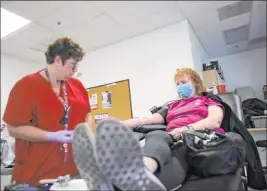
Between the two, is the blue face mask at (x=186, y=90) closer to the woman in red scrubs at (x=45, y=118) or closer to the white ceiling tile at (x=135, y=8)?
the white ceiling tile at (x=135, y=8)

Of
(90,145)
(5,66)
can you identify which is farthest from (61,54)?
(90,145)

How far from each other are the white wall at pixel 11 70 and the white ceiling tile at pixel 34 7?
0.71 ft

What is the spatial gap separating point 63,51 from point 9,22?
0.46 meters

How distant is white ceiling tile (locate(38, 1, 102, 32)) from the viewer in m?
0.89

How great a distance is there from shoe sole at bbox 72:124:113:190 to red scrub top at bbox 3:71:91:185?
0.18 metres

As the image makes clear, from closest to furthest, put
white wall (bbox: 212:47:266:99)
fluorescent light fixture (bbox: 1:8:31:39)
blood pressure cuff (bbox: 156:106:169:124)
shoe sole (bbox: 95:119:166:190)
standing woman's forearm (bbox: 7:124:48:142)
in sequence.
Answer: shoe sole (bbox: 95:119:166:190) < standing woman's forearm (bbox: 7:124:48:142) < fluorescent light fixture (bbox: 1:8:31:39) < white wall (bbox: 212:47:266:99) < blood pressure cuff (bbox: 156:106:169:124)

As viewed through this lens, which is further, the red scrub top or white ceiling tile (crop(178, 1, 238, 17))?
white ceiling tile (crop(178, 1, 238, 17))

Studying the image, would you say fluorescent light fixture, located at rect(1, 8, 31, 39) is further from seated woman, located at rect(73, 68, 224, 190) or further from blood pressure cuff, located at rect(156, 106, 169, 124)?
blood pressure cuff, located at rect(156, 106, 169, 124)

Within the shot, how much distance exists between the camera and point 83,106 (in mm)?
792

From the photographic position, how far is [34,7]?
0.84m

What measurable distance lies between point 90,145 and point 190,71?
0.76m

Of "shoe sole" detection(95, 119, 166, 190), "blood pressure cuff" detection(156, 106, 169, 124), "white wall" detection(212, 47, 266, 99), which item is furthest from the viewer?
"blood pressure cuff" detection(156, 106, 169, 124)

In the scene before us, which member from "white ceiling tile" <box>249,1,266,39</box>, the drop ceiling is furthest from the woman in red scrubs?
"white ceiling tile" <box>249,1,266,39</box>

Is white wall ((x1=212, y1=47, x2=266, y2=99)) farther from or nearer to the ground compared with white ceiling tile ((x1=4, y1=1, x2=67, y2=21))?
nearer to the ground
